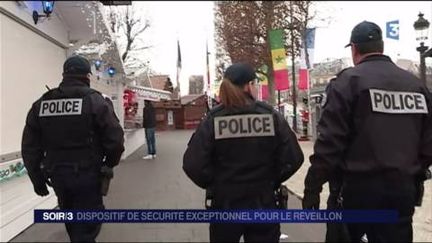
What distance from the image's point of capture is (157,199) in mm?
9781

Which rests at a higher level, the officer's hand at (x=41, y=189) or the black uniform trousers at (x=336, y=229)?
the officer's hand at (x=41, y=189)

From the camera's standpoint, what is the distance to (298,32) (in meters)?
7.56

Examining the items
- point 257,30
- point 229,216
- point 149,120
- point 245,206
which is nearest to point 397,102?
point 245,206

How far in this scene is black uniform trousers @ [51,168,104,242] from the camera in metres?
4.45

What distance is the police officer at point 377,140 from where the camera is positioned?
11.7ft

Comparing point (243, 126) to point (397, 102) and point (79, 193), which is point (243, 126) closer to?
point (397, 102)

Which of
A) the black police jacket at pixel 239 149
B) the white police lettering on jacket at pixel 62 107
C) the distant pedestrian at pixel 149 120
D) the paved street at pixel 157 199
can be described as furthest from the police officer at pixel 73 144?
the distant pedestrian at pixel 149 120

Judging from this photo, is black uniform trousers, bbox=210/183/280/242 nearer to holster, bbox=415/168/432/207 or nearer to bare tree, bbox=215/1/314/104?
holster, bbox=415/168/432/207

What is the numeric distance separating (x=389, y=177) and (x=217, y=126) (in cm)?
112

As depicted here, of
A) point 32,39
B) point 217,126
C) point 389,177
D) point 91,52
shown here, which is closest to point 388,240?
→ point 389,177

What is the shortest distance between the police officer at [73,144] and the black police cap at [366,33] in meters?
1.86

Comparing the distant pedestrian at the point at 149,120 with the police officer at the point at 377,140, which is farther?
the distant pedestrian at the point at 149,120

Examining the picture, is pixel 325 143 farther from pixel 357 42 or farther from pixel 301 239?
pixel 301 239

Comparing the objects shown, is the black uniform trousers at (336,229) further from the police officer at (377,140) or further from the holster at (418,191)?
the holster at (418,191)
